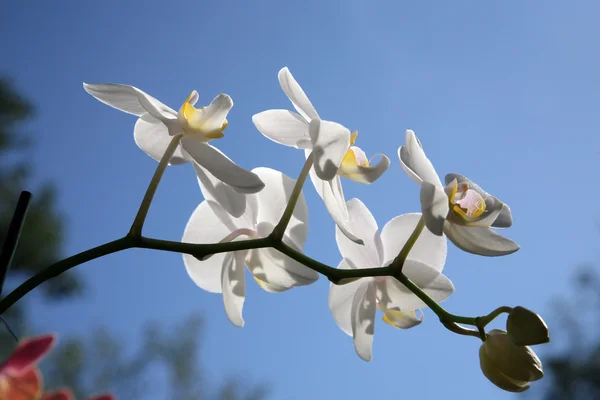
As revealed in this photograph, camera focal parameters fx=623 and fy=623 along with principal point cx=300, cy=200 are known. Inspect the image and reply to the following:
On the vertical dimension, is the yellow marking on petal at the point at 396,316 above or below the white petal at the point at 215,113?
below

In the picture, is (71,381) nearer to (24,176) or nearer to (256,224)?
(24,176)

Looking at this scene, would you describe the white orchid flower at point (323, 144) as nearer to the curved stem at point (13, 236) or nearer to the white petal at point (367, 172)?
the white petal at point (367, 172)

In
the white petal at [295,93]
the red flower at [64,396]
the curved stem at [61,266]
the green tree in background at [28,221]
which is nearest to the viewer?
the red flower at [64,396]

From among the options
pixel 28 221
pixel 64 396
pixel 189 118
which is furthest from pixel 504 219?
pixel 28 221

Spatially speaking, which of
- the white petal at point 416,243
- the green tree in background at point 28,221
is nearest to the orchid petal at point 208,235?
the white petal at point 416,243

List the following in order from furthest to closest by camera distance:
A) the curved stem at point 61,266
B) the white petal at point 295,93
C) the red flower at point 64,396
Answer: the white petal at point 295,93
the curved stem at point 61,266
the red flower at point 64,396

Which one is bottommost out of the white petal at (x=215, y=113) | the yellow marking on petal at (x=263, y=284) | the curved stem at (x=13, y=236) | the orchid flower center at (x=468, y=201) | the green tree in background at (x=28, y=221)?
the green tree in background at (x=28, y=221)

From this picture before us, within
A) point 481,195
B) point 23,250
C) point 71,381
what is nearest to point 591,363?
point 71,381
